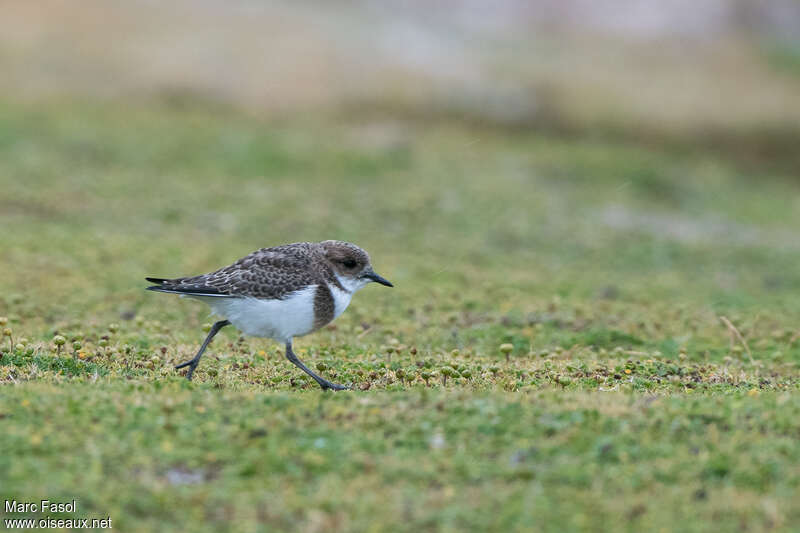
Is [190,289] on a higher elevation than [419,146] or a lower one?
higher

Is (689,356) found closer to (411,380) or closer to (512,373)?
(512,373)

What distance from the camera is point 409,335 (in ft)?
43.9

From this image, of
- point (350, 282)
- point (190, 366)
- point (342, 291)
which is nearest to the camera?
point (190, 366)

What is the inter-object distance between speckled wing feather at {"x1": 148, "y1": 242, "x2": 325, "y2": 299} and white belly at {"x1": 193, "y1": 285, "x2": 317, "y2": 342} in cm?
9

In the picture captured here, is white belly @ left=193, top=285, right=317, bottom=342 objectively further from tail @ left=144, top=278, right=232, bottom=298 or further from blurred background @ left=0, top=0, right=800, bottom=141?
blurred background @ left=0, top=0, right=800, bottom=141

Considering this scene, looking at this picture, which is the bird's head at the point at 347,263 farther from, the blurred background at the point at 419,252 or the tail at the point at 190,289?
the tail at the point at 190,289

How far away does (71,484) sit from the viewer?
6.95 m

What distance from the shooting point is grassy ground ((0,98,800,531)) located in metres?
7.05

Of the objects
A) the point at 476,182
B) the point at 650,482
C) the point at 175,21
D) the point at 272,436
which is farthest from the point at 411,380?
the point at 175,21

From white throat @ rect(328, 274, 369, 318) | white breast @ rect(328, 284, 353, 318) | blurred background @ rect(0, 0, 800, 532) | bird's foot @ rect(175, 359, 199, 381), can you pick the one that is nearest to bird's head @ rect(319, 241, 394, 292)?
white throat @ rect(328, 274, 369, 318)

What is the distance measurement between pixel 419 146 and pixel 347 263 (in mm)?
18670

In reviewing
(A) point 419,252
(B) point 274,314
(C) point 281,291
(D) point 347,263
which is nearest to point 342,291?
(D) point 347,263

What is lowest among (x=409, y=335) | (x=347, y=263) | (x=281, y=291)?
(x=409, y=335)

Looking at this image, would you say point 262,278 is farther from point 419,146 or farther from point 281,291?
point 419,146
